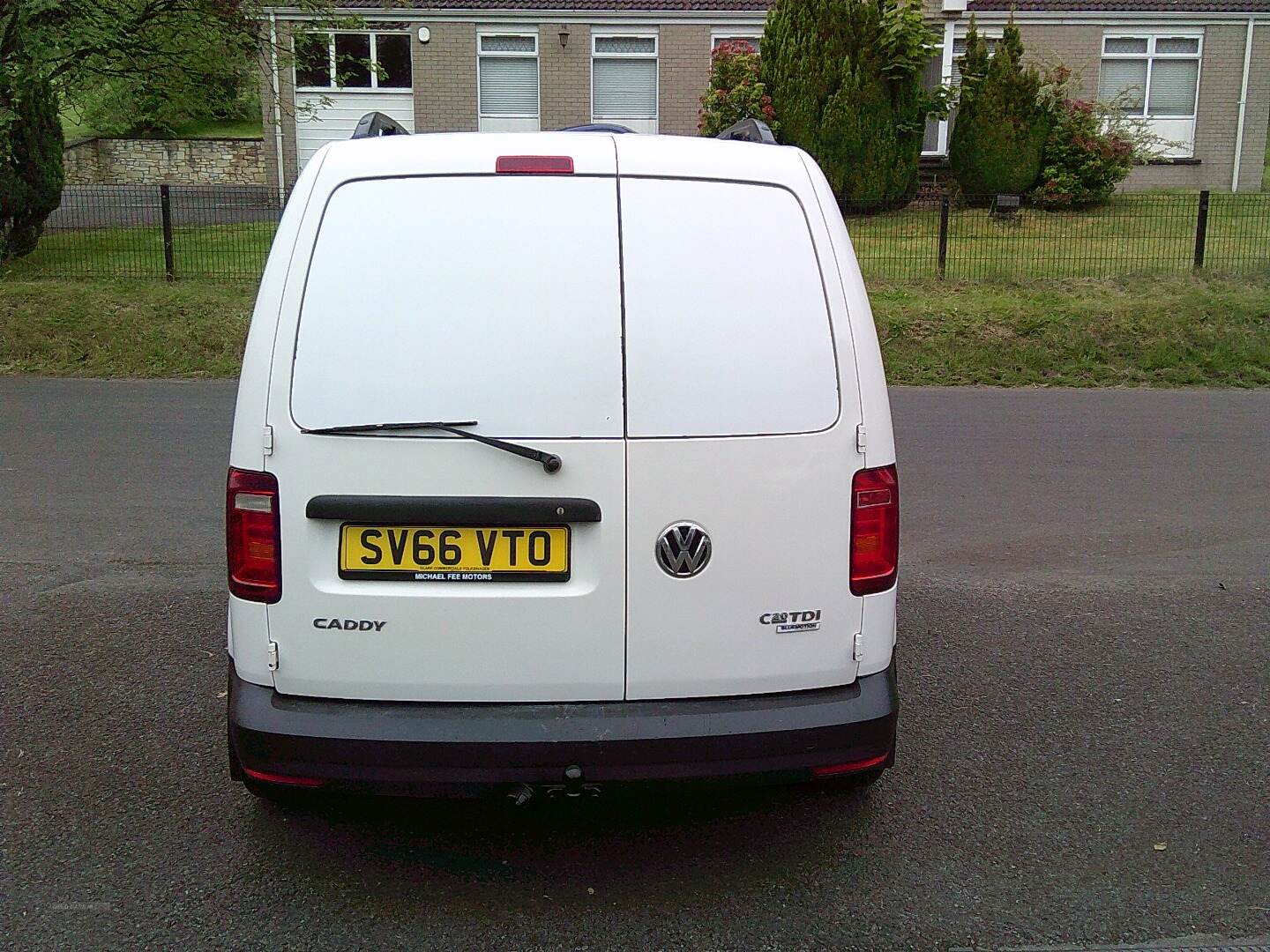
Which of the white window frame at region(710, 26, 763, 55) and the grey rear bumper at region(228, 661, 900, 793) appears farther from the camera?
the white window frame at region(710, 26, 763, 55)

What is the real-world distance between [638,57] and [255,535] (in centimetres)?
2335

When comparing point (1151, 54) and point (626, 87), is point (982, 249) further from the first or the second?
point (1151, 54)

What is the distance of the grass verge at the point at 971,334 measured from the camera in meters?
12.2

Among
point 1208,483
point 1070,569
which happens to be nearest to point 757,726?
point 1070,569

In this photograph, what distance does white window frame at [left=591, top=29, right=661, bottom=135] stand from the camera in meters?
24.6

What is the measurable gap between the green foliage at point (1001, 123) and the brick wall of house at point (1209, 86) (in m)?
5.30

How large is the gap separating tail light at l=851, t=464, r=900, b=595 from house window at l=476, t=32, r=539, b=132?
2284cm

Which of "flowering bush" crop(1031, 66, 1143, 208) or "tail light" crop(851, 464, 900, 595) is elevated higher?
"flowering bush" crop(1031, 66, 1143, 208)

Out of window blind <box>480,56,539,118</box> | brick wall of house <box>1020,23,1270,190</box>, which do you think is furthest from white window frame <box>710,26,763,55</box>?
brick wall of house <box>1020,23,1270,190</box>

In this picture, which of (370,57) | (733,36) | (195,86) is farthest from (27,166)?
(733,36)

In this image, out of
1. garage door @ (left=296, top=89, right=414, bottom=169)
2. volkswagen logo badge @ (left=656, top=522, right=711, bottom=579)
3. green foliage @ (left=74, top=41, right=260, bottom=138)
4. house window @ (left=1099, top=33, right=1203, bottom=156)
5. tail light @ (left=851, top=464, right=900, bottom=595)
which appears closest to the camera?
volkswagen logo badge @ (left=656, top=522, right=711, bottom=579)

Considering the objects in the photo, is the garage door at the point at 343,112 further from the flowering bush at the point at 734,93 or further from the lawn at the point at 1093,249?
the lawn at the point at 1093,249

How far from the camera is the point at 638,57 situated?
24812 millimetres

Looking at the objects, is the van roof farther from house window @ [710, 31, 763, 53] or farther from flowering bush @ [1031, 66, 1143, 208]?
house window @ [710, 31, 763, 53]
